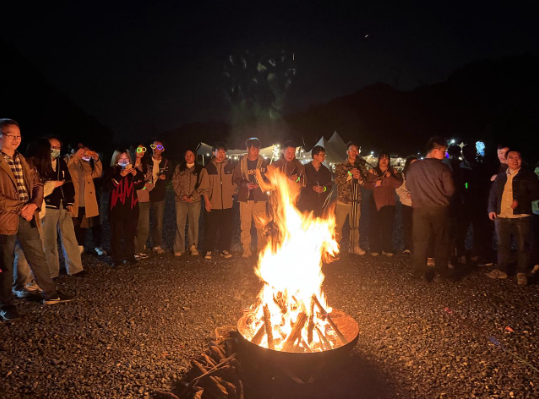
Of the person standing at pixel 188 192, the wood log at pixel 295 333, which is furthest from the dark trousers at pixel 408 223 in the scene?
the wood log at pixel 295 333

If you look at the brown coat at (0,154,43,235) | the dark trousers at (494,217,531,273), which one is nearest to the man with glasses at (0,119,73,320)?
the brown coat at (0,154,43,235)

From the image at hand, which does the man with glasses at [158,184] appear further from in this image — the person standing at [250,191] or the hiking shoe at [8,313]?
the hiking shoe at [8,313]

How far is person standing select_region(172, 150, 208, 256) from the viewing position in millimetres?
7680

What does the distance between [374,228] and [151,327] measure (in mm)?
5162

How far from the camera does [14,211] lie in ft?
15.2

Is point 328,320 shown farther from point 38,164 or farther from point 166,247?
point 166,247

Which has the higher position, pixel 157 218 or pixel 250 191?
pixel 250 191

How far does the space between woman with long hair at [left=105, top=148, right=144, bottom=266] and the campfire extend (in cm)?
331

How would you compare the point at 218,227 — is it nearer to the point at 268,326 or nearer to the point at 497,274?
the point at 268,326

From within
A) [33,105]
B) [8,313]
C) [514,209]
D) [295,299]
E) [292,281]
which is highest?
[33,105]

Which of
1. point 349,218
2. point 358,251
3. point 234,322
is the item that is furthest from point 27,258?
point 358,251

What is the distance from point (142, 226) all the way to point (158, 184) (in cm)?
96

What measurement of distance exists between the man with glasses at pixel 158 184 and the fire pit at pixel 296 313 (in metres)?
3.67

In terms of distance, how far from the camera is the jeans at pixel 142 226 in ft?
24.7
